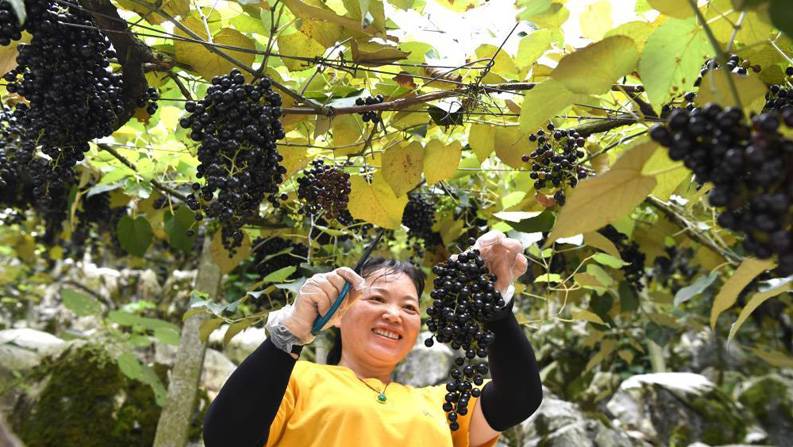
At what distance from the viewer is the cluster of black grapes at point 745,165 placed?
47 cm

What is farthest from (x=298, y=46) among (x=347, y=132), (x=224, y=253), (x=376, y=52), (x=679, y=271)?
(x=679, y=271)

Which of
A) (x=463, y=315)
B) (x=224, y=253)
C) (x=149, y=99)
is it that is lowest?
(x=463, y=315)

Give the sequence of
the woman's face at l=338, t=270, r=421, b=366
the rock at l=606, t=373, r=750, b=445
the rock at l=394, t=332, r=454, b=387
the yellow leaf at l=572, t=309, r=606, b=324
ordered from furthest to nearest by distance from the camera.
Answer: the rock at l=394, t=332, r=454, b=387 < the rock at l=606, t=373, r=750, b=445 < the yellow leaf at l=572, t=309, r=606, b=324 < the woman's face at l=338, t=270, r=421, b=366

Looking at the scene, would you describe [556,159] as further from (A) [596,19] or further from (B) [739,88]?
(B) [739,88]

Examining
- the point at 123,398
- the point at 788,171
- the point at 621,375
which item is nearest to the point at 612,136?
the point at 788,171

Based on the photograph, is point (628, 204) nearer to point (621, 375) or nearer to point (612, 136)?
point (612, 136)

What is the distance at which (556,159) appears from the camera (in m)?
1.18

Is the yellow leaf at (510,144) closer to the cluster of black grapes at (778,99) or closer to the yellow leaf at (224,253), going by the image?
the cluster of black grapes at (778,99)

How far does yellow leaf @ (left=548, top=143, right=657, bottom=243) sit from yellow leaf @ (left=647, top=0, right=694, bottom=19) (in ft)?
0.75

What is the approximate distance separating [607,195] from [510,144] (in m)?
0.79

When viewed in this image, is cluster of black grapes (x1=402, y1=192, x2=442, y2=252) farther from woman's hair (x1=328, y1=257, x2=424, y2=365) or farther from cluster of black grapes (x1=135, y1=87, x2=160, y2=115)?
cluster of black grapes (x1=135, y1=87, x2=160, y2=115)

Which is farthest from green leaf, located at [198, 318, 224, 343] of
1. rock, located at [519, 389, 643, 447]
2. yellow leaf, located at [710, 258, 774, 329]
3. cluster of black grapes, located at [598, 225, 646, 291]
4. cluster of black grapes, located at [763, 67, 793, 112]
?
rock, located at [519, 389, 643, 447]

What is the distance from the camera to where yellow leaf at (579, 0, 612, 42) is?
1.21 metres

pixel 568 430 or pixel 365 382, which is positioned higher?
pixel 365 382
